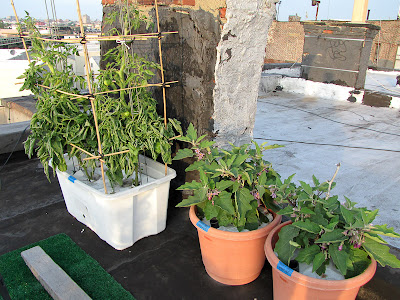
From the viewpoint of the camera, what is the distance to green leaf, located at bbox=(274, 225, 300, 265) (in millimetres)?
1639

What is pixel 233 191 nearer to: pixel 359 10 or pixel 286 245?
pixel 286 245

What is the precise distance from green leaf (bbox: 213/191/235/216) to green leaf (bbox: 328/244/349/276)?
0.53 meters

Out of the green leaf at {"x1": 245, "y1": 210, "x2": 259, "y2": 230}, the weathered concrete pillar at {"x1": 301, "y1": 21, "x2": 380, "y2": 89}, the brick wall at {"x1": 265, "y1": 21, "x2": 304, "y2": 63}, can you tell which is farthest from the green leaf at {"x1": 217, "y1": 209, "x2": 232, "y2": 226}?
the brick wall at {"x1": 265, "y1": 21, "x2": 304, "y2": 63}

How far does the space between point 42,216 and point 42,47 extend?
53.5 inches

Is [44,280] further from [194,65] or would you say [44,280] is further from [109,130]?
[194,65]

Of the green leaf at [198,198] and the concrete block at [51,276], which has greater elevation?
the green leaf at [198,198]

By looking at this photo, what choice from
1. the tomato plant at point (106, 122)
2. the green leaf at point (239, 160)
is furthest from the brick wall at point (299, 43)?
the green leaf at point (239, 160)

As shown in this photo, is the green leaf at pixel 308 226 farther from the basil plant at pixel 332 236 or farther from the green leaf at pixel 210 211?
the green leaf at pixel 210 211

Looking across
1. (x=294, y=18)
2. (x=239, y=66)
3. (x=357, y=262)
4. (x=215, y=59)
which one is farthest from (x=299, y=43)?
(x=357, y=262)

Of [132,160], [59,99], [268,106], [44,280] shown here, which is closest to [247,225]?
[132,160]

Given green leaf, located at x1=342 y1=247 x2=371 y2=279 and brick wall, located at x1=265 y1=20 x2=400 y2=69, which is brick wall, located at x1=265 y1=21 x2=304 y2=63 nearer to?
brick wall, located at x1=265 y1=20 x2=400 y2=69

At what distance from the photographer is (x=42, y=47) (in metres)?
2.32

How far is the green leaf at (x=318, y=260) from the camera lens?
1.51 metres

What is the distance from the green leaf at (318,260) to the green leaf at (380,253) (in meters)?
0.20
